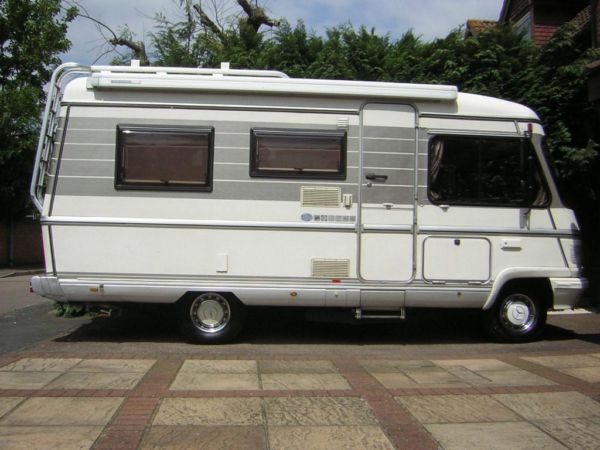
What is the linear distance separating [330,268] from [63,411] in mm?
3362

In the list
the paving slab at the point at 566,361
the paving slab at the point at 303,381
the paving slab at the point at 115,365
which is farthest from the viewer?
the paving slab at the point at 566,361

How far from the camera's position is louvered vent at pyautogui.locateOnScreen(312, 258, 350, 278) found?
7.05 m

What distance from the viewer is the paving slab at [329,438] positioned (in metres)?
4.20

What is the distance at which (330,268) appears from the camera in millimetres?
7055

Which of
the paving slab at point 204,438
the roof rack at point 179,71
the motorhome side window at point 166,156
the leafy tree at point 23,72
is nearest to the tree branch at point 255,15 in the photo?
the leafy tree at point 23,72

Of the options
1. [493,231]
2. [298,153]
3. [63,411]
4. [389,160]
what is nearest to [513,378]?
[493,231]

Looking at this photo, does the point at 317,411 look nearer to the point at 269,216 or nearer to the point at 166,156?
the point at 269,216

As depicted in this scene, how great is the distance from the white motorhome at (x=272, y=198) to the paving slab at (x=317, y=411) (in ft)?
6.63

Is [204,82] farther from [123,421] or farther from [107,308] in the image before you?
[123,421]

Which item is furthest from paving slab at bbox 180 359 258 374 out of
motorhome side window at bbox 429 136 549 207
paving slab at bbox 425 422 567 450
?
motorhome side window at bbox 429 136 549 207

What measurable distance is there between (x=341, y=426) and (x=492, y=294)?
340 cm

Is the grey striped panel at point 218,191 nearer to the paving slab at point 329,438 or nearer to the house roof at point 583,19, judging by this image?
the paving slab at point 329,438

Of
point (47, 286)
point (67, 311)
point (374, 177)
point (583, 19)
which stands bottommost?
point (67, 311)

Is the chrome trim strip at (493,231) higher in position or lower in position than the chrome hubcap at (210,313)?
higher
